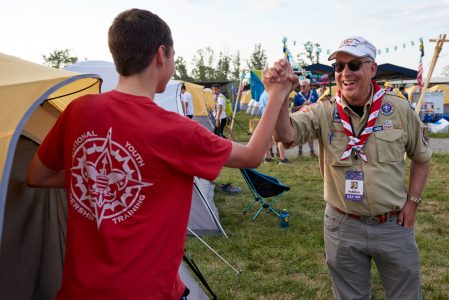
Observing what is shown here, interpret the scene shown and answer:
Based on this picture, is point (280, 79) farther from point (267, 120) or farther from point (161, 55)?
point (161, 55)

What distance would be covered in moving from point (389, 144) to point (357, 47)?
60 centimetres

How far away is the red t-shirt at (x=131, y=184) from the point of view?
155 cm

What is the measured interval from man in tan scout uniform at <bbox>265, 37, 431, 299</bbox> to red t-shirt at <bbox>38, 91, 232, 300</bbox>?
1082 mm

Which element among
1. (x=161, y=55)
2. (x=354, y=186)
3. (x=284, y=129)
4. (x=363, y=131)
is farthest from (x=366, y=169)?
(x=161, y=55)

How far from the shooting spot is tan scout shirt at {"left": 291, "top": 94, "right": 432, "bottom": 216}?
2633 mm

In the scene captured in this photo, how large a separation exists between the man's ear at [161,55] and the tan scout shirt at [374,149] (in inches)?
49.2

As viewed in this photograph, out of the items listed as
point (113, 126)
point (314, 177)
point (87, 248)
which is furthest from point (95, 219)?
Result: point (314, 177)

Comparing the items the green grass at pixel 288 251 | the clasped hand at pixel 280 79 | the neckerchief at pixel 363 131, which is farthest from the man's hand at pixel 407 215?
the green grass at pixel 288 251

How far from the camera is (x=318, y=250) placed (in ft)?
16.8

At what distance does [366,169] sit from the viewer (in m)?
2.64

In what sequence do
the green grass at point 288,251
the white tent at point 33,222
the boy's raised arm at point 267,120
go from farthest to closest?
the green grass at point 288,251
the white tent at point 33,222
the boy's raised arm at point 267,120

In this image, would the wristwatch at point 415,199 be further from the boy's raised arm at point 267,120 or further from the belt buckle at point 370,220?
the boy's raised arm at point 267,120

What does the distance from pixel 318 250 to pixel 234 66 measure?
49.8 metres

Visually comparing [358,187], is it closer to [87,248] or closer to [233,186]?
[87,248]
